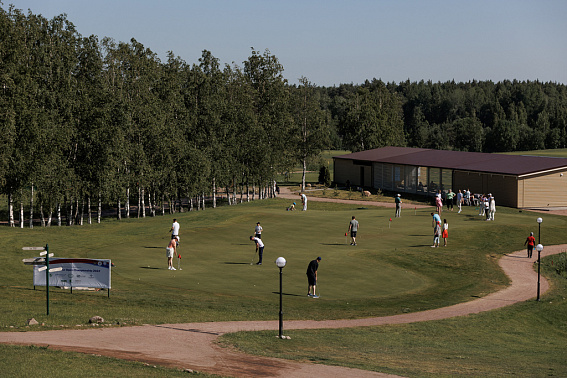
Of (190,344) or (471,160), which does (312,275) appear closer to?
(190,344)

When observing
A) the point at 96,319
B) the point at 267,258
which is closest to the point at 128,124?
the point at 267,258

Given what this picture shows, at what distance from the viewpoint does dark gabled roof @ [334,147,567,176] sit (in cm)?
6694

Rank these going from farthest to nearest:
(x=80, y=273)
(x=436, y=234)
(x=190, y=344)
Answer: (x=436, y=234) < (x=80, y=273) < (x=190, y=344)

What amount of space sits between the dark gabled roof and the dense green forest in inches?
473

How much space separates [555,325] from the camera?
93.1 feet

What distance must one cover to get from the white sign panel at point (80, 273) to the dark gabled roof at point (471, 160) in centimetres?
4864

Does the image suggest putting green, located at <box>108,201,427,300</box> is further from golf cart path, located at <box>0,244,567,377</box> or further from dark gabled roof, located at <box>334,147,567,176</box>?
dark gabled roof, located at <box>334,147,567,176</box>

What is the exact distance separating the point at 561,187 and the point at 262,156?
111 feet

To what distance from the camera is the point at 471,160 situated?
75.8 metres

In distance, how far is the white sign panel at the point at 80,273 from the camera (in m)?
26.3

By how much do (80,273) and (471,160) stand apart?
2288 inches

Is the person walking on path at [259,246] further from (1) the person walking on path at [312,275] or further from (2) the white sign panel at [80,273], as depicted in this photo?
(2) the white sign panel at [80,273]

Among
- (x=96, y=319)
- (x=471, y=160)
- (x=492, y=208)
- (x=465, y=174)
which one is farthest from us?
(x=471, y=160)

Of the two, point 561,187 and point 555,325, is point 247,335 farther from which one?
point 561,187
